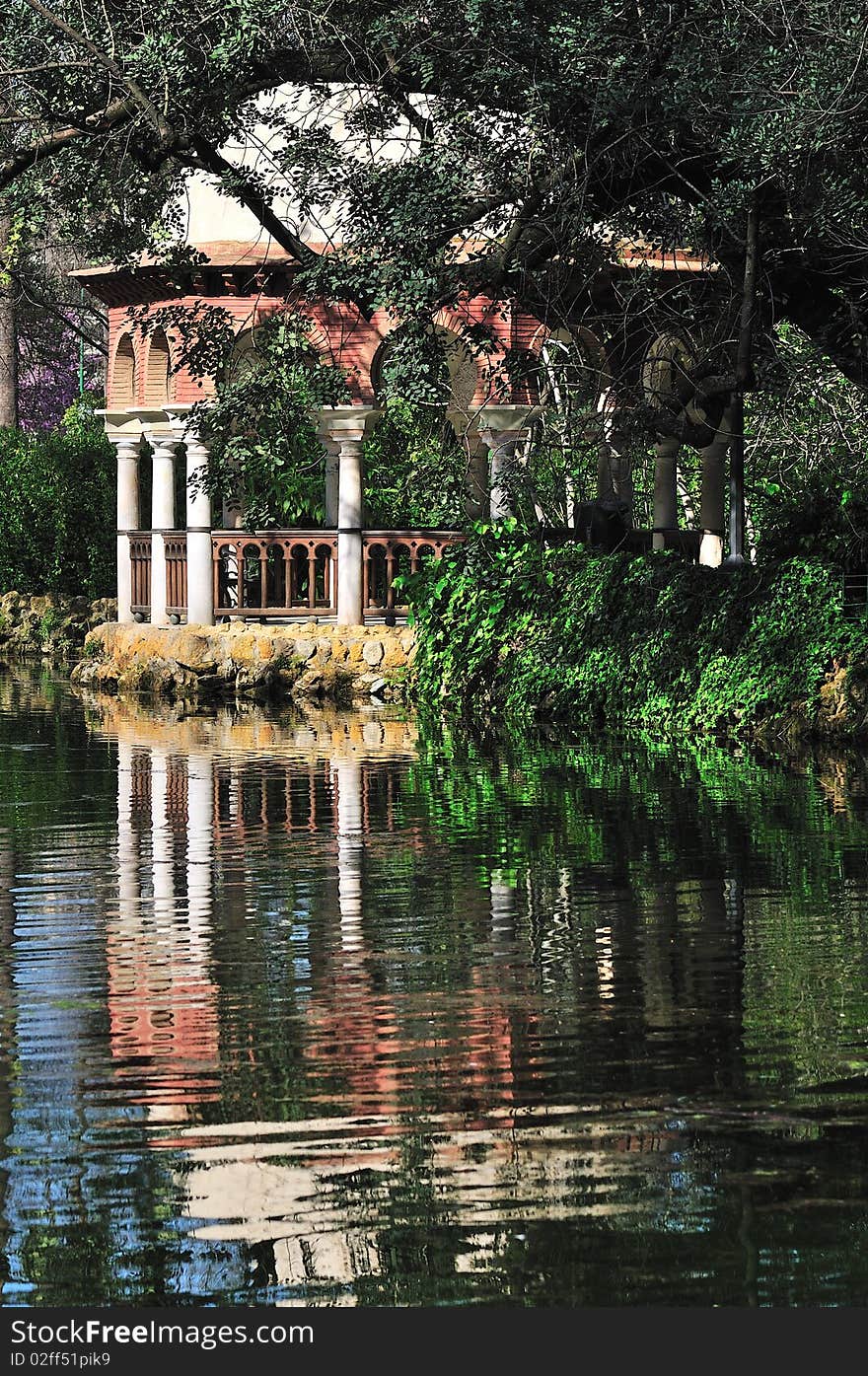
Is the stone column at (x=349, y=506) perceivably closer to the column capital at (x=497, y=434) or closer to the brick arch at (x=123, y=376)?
the column capital at (x=497, y=434)

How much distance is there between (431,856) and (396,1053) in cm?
442

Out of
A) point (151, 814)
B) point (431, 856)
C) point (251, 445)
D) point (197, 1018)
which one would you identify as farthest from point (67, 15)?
point (197, 1018)

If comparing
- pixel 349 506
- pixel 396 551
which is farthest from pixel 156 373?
pixel 396 551

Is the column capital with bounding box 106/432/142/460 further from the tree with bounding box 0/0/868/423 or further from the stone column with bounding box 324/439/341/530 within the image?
the tree with bounding box 0/0/868/423

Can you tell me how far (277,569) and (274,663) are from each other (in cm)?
169

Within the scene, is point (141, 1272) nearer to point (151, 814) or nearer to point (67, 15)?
point (151, 814)

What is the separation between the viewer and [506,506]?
22703mm

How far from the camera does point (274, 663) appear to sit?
76.3 ft

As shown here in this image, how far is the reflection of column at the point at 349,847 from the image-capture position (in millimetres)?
8461

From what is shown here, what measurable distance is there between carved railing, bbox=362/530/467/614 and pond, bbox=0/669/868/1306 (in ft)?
37.2

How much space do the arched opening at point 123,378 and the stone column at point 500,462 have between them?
5178 millimetres

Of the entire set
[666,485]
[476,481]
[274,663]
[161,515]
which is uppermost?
[476,481]

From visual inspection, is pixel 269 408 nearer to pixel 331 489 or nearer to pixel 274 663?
pixel 274 663

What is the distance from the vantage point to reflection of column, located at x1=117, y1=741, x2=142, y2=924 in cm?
905
